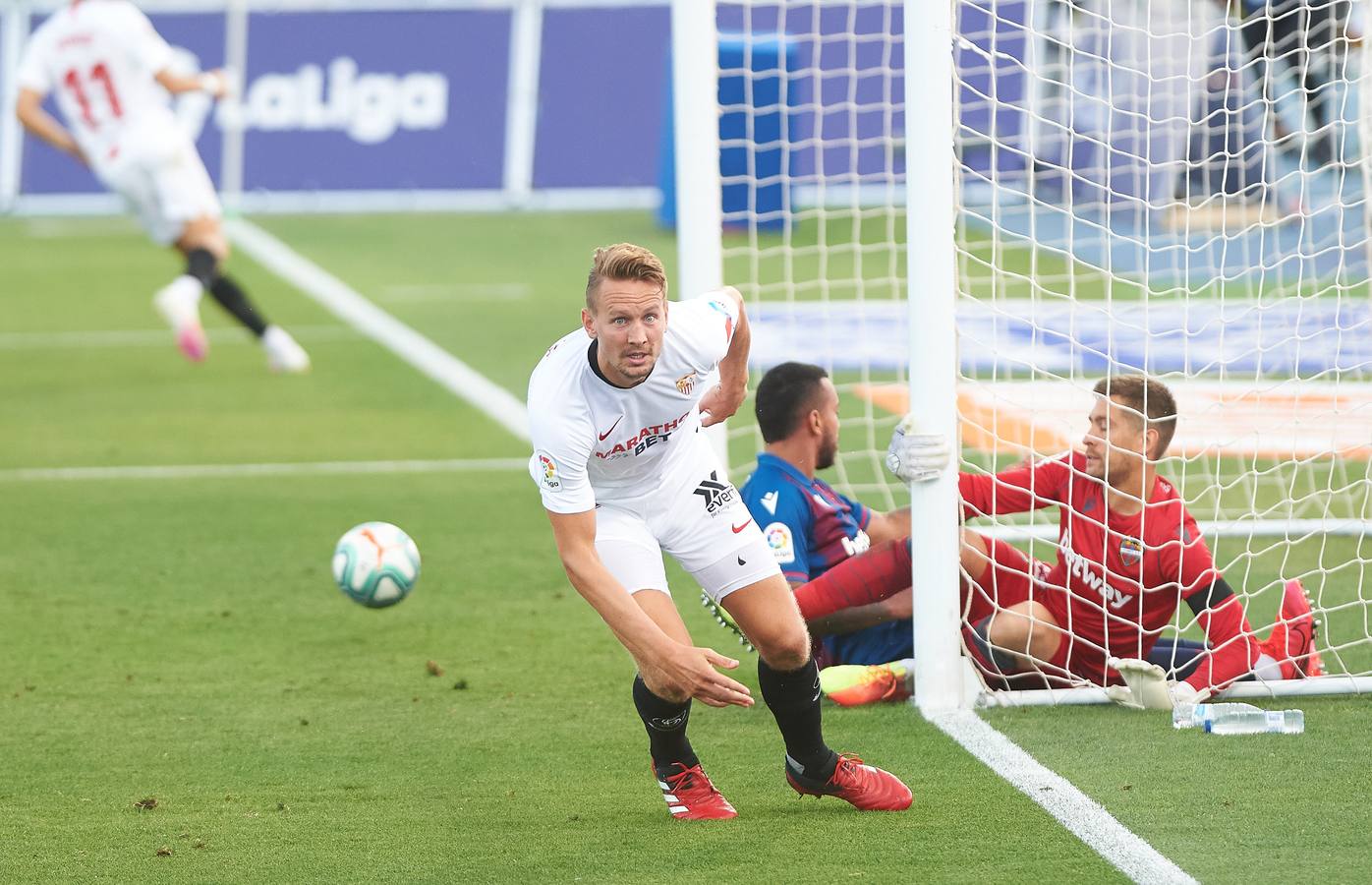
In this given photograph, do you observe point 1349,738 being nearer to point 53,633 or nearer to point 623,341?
point 623,341

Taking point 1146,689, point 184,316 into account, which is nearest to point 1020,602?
point 1146,689

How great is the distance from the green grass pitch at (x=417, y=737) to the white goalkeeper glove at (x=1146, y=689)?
4.1 inches

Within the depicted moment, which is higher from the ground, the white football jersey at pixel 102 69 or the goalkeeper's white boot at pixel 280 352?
the white football jersey at pixel 102 69

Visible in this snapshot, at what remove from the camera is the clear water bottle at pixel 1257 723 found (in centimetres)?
509

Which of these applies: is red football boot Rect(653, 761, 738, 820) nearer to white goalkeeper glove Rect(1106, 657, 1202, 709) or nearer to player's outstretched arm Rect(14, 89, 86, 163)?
white goalkeeper glove Rect(1106, 657, 1202, 709)

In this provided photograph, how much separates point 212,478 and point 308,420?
5.15 feet

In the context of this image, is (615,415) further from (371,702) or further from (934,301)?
(371,702)

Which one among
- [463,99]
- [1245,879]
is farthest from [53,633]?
[463,99]

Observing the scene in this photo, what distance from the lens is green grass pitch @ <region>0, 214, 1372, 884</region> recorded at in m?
4.30

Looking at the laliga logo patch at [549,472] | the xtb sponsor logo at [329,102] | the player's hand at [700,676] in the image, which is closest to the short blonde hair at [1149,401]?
the player's hand at [700,676]

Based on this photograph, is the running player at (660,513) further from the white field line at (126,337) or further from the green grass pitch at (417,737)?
the white field line at (126,337)

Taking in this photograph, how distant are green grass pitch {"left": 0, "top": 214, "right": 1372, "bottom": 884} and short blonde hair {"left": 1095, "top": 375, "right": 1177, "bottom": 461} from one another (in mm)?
856

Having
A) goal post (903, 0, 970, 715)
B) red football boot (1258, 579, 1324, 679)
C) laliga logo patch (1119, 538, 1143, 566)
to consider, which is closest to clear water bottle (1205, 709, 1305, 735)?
red football boot (1258, 579, 1324, 679)

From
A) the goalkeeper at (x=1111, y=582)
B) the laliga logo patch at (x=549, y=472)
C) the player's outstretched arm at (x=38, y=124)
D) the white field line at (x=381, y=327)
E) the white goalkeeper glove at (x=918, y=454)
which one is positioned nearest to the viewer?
the laliga logo patch at (x=549, y=472)
